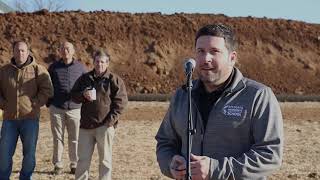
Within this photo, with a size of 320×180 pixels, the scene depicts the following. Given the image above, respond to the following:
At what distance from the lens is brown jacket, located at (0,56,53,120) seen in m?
8.75

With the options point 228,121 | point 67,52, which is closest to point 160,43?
point 67,52

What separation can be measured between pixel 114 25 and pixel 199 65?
42.4 metres

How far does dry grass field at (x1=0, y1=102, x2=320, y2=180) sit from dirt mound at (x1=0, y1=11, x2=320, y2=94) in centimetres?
2161

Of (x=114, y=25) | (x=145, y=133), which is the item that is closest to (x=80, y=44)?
(x=114, y=25)

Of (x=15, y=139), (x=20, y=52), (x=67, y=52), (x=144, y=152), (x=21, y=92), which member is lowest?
(x=144, y=152)

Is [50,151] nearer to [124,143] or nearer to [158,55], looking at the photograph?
[124,143]

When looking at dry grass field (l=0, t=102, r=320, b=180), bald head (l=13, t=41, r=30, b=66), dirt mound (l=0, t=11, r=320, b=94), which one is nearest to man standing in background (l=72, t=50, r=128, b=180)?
bald head (l=13, t=41, r=30, b=66)

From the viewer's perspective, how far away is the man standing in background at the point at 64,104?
33.2 ft

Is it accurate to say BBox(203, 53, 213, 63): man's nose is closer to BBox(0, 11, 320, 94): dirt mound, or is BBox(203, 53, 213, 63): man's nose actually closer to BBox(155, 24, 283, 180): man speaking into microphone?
BBox(155, 24, 283, 180): man speaking into microphone

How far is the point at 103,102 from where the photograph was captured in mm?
8750

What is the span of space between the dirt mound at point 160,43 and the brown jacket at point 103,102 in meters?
30.5

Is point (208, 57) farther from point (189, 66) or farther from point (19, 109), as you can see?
point (19, 109)

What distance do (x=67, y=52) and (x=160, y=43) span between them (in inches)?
1384

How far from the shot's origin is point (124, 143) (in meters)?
13.7
